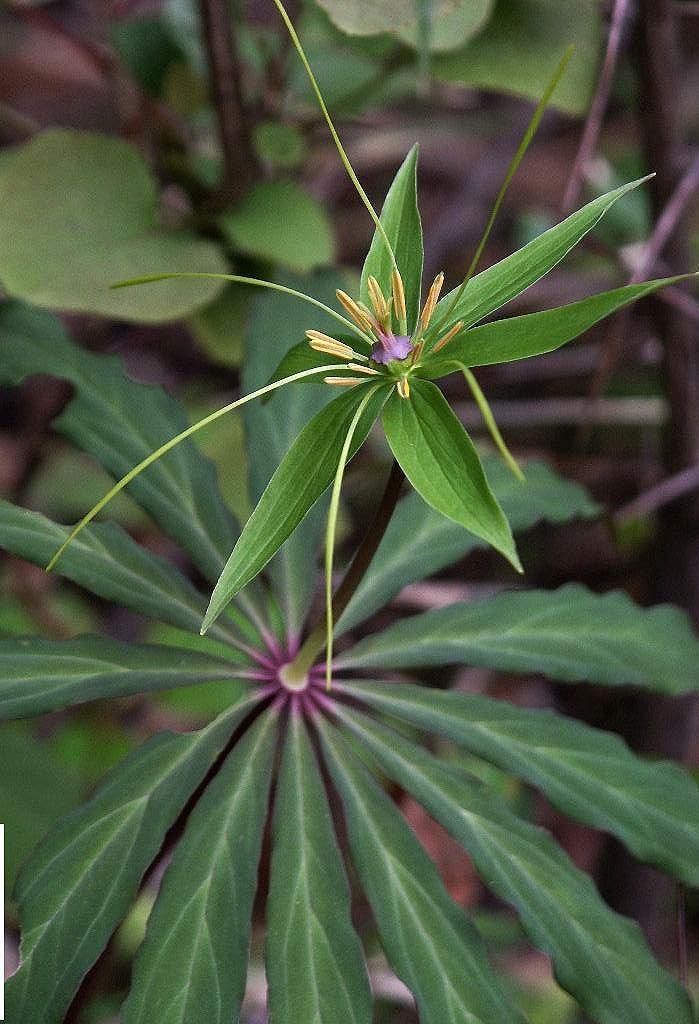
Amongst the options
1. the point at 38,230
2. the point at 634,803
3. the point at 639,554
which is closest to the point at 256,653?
the point at 634,803

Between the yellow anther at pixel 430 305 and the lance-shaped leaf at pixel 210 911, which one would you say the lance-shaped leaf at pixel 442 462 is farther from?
the lance-shaped leaf at pixel 210 911

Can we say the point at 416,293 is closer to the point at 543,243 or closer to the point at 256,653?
the point at 543,243

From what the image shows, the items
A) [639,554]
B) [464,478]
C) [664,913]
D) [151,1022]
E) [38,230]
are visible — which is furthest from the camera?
[639,554]

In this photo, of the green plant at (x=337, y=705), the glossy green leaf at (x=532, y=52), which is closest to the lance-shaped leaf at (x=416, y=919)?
the green plant at (x=337, y=705)

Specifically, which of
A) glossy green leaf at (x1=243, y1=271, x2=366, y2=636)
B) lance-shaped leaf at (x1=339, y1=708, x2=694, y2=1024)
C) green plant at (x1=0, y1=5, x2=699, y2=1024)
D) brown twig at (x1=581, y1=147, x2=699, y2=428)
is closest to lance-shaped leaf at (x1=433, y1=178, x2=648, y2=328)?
green plant at (x1=0, y1=5, x2=699, y2=1024)

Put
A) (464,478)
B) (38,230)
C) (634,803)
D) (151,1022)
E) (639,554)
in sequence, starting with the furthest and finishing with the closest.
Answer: (639,554) < (38,230) < (634,803) < (151,1022) < (464,478)

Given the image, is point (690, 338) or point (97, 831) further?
point (690, 338)

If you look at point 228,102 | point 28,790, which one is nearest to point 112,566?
point 28,790
